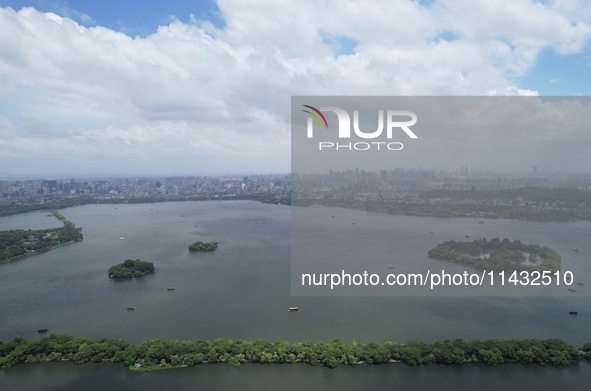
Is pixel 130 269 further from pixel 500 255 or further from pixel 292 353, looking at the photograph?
pixel 500 255

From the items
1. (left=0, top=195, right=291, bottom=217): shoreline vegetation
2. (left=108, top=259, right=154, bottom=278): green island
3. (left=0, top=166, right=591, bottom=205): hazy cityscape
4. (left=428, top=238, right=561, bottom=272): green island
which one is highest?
(left=0, top=166, right=591, bottom=205): hazy cityscape

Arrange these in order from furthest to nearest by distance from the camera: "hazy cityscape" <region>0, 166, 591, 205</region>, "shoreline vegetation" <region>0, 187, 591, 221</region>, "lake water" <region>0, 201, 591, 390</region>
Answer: "hazy cityscape" <region>0, 166, 591, 205</region>
"shoreline vegetation" <region>0, 187, 591, 221</region>
"lake water" <region>0, 201, 591, 390</region>

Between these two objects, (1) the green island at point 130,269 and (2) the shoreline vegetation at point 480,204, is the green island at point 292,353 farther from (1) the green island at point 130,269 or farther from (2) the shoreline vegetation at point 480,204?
(2) the shoreline vegetation at point 480,204

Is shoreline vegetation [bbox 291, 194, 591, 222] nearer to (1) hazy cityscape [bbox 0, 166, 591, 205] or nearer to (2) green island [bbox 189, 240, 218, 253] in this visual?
(1) hazy cityscape [bbox 0, 166, 591, 205]

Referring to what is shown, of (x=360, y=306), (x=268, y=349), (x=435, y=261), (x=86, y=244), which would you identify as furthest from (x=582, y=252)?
(x=86, y=244)

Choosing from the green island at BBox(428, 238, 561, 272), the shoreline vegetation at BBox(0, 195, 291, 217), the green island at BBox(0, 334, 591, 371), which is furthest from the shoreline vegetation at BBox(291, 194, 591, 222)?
the green island at BBox(0, 334, 591, 371)

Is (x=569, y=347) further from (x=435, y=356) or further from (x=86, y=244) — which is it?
(x=86, y=244)
